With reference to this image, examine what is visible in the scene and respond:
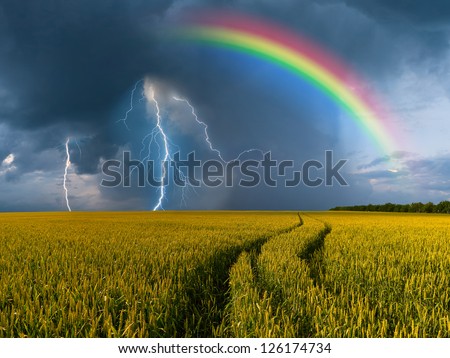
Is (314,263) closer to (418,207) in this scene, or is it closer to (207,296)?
(207,296)

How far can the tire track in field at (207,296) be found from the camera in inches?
204

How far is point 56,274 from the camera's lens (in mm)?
6789

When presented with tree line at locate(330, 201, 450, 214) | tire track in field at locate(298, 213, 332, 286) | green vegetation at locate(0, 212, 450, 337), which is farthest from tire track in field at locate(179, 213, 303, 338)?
tree line at locate(330, 201, 450, 214)

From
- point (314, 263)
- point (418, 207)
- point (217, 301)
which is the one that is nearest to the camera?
point (217, 301)

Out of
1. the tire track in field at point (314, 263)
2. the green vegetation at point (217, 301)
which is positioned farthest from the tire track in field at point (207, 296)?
the tire track in field at point (314, 263)

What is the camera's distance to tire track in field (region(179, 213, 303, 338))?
517 cm

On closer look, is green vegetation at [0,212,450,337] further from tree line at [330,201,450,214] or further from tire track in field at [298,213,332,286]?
tree line at [330,201,450,214]

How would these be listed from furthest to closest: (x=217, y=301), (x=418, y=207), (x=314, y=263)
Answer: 1. (x=418, y=207)
2. (x=314, y=263)
3. (x=217, y=301)

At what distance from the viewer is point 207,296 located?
683 centimetres

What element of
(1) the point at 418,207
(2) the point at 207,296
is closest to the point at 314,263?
(2) the point at 207,296

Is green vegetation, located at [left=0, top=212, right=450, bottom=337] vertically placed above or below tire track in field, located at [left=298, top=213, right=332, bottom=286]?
above

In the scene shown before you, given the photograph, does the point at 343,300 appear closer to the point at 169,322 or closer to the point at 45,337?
the point at 169,322

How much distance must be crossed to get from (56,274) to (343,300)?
577 cm
